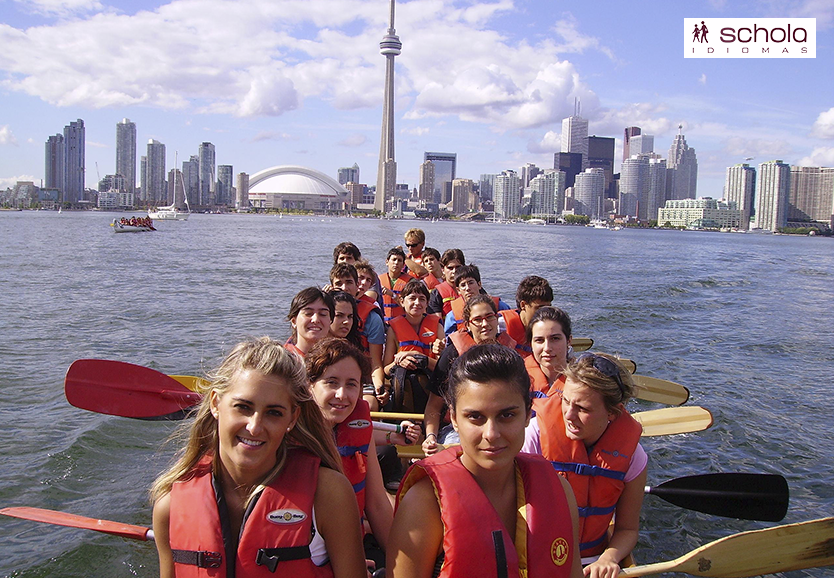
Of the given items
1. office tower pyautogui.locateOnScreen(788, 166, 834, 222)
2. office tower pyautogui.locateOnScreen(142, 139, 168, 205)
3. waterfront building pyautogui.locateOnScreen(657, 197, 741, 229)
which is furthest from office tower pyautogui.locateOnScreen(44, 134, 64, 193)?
office tower pyautogui.locateOnScreen(788, 166, 834, 222)

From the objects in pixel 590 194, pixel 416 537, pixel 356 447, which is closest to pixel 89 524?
pixel 356 447

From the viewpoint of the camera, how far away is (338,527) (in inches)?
79.1

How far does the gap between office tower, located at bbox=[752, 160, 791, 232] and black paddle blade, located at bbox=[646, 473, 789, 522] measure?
13518 centimetres

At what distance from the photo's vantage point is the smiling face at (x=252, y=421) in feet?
6.56

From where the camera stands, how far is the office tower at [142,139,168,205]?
158 meters

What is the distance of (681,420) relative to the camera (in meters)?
5.13

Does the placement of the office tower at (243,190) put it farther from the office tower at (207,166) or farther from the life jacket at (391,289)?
the life jacket at (391,289)

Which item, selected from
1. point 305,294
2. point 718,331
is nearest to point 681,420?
point 305,294

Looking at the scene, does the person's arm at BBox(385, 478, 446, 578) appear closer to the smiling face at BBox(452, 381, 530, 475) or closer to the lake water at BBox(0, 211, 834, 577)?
the smiling face at BBox(452, 381, 530, 475)

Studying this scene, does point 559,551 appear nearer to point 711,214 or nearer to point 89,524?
point 89,524

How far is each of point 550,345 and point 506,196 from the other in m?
173

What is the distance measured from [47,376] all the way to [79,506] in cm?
447

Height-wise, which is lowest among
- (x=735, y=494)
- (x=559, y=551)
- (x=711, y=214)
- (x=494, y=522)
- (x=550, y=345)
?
(x=735, y=494)

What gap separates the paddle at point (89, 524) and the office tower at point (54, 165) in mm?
157378
